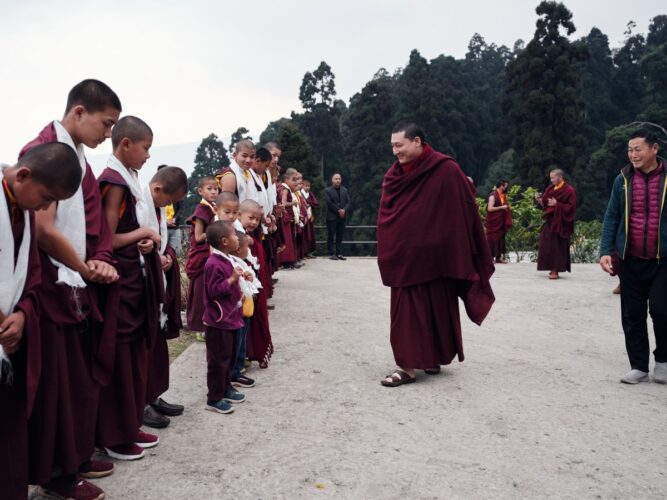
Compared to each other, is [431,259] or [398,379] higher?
[431,259]

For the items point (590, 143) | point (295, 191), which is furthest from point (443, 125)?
point (295, 191)

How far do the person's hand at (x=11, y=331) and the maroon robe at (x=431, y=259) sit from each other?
9.56 ft

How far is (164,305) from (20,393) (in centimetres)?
131

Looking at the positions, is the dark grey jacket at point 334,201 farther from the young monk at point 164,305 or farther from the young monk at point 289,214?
the young monk at point 164,305

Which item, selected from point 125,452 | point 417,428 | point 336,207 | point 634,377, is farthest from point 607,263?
point 336,207

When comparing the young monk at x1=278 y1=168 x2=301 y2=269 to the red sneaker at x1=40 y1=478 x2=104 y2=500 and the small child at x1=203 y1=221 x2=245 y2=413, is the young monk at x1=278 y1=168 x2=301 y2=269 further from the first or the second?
the red sneaker at x1=40 y1=478 x2=104 y2=500

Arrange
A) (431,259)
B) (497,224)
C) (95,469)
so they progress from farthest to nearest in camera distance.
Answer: (497,224) → (431,259) → (95,469)

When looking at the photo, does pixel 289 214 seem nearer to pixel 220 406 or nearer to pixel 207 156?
pixel 220 406

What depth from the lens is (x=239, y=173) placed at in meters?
5.89

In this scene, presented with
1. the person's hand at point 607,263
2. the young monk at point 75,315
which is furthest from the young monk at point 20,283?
the person's hand at point 607,263

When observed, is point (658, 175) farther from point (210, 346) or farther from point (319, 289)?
point (319, 289)

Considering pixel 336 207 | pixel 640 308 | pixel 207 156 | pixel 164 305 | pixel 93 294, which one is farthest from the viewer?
pixel 207 156

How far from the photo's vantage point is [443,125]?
1761 inches

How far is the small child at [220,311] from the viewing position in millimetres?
3957
